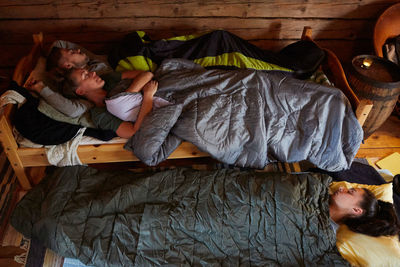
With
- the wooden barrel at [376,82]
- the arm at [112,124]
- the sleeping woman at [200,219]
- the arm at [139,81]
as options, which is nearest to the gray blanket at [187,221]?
the sleeping woman at [200,219]

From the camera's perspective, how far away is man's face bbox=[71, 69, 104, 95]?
5.95ft

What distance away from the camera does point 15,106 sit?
71.3 inches

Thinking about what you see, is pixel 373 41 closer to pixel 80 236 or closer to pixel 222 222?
pixel 222 222

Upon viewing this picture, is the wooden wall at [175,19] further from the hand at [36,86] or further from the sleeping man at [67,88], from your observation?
the hand at [36,86]

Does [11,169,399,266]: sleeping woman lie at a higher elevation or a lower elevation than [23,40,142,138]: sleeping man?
lower

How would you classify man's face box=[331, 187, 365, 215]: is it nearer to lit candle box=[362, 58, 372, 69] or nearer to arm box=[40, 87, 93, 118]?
lit candle box=[362, 58, 372, 69]

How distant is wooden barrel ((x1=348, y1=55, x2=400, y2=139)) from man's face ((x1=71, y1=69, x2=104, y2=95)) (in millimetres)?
1536

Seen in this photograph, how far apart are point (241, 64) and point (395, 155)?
A: 1270 mm

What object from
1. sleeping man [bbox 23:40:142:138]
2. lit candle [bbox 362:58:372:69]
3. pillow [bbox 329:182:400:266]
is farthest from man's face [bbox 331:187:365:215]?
sleeping man [bbox 23:40:142:138]

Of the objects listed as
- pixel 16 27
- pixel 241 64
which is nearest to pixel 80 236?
pixel 241 64

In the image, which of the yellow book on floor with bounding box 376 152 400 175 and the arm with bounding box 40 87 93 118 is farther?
the yellow book on floor with bounding box 376 152 400 175

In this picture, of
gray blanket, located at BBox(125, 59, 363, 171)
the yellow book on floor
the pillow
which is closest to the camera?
the pillow

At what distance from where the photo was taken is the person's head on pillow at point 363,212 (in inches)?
59.4

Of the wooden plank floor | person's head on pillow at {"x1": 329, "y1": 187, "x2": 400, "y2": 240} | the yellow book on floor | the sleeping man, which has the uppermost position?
the sleeping man
